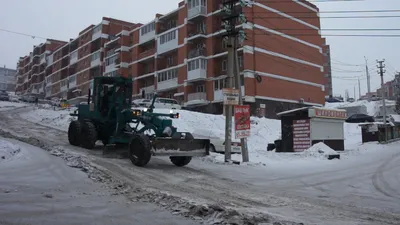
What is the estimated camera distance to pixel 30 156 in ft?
37.1

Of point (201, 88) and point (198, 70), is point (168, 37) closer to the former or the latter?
point (198, 70)

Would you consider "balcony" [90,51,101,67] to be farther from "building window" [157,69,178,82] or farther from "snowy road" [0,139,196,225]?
"snowy road" [0,139,196,225]

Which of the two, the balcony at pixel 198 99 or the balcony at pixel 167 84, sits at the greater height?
the balcony at pixel 167 84

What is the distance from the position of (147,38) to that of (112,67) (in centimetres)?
1333

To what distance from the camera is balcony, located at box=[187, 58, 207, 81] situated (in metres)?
47.4

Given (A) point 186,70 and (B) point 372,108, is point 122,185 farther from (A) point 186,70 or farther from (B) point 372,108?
(B) point 372,108

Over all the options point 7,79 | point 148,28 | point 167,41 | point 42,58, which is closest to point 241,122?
point 167,41

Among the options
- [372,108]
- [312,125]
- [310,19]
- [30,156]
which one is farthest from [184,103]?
[372,108]

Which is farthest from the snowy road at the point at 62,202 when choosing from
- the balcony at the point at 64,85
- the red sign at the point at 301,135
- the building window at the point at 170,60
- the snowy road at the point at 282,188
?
the balcony at the point at 64,85

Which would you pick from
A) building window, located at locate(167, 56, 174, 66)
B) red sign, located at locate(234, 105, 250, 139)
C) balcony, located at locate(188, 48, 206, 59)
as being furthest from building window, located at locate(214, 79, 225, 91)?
red sign, located at locate(234, 105, 250, 139)

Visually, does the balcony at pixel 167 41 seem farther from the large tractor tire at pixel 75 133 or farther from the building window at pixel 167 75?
the large tractor tire at pixel 75 133

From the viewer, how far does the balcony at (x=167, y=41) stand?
175 ft

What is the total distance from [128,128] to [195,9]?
127ft

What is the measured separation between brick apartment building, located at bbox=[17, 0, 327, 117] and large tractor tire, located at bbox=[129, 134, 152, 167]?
94.6 feet
